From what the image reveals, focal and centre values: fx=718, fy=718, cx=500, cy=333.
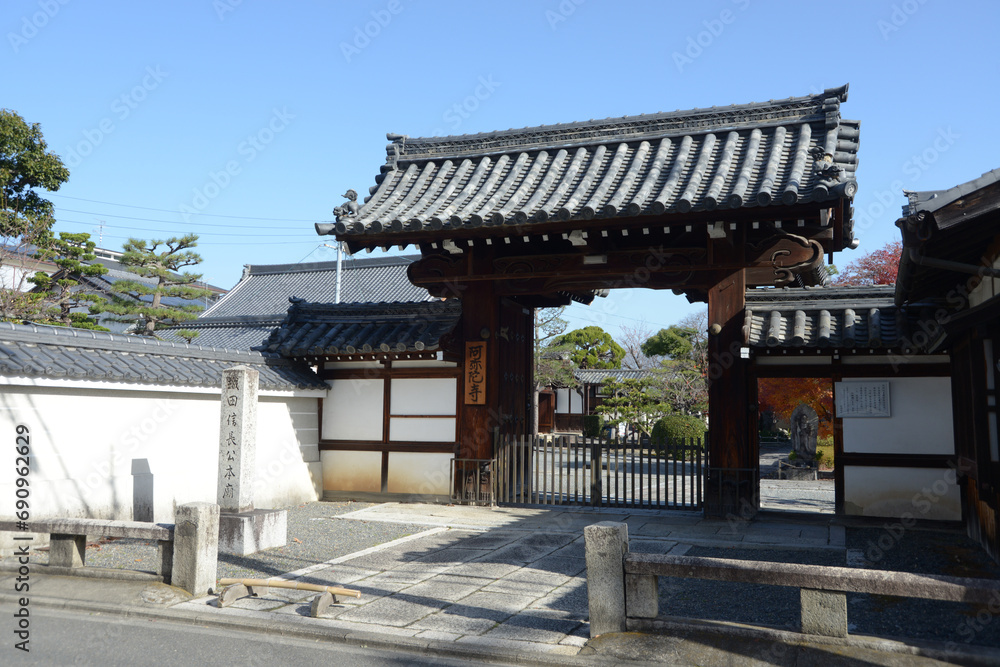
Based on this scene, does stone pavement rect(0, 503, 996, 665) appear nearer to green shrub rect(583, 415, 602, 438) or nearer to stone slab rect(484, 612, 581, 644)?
stone slab rect(484, 612, 581, 644)

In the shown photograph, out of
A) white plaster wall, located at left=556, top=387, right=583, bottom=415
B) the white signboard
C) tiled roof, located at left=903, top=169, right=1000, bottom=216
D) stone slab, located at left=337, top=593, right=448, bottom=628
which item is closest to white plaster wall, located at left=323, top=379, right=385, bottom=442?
stone slab, located at left=337, top=593, right=448, bottom=628

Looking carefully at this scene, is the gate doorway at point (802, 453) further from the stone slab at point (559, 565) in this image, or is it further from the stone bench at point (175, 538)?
the stone bench at point (175, 538)

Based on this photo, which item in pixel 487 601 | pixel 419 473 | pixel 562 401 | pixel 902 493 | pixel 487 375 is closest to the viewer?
pixel 487 601

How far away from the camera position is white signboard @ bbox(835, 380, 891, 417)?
10055 millimetres

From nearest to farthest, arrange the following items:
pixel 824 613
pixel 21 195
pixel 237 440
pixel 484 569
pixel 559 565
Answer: pixel 824 613, pixel 484 569, pixel 559 565, pixel 237 440, pixel 21 195

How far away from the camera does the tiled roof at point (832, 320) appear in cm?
959

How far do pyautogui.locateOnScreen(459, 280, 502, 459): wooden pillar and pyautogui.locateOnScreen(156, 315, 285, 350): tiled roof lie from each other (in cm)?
1304

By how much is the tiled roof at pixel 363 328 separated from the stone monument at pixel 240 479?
10.7 feet

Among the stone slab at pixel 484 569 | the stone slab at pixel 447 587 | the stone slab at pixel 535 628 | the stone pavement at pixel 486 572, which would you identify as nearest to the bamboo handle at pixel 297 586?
the stone pavement at pixel 486 572

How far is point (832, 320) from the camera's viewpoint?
10234 millimetres

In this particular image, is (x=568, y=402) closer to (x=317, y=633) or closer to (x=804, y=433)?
(x=804, y=433)

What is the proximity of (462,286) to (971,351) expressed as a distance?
23.9ft

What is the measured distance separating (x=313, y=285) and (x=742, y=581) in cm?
2536

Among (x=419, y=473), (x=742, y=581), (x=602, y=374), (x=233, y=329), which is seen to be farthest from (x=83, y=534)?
(x=602, y=374)
